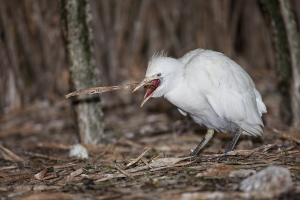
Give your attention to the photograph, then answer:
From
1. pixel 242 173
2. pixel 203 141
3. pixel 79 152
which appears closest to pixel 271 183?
pixel 242 173

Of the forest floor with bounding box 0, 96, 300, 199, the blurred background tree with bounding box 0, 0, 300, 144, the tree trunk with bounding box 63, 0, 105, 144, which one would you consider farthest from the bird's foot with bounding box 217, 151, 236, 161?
the blurred background tree with bounding box 0, 0, 300, 144

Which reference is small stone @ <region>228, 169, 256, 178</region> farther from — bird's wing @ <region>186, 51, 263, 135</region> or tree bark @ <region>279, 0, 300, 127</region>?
tree bark @ <region>279, 0, 300, 127</region>

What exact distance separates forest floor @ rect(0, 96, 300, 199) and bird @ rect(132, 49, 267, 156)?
347 mm

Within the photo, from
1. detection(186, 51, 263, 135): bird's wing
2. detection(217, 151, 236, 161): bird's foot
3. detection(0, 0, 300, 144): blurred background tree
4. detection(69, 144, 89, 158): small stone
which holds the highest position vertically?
detection(0, 0, 300, 144): blurred background tree

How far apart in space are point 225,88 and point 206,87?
0.67 feet

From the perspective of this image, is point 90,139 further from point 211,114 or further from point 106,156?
point 211,114

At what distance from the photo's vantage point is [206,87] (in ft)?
14.3

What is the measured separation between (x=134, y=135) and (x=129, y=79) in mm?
1745

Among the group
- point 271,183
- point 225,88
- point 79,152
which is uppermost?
point 225,88

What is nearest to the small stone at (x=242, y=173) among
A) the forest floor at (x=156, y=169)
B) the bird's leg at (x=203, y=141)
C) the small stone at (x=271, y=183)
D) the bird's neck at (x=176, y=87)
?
the forest floor at (x=156, y=169)

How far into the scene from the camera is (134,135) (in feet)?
20.4

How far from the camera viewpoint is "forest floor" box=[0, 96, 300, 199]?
10.1 ft

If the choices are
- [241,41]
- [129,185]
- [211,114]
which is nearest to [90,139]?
[211,114]

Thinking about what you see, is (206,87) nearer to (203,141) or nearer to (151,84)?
(151,84)
